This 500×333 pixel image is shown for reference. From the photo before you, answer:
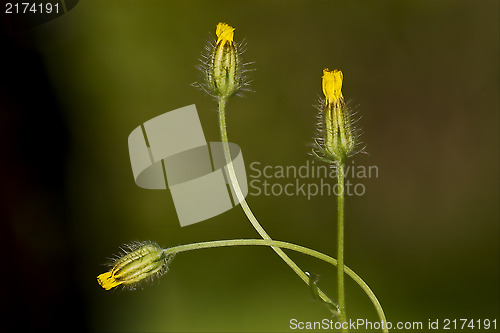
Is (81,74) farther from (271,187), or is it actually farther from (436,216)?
(436,216)

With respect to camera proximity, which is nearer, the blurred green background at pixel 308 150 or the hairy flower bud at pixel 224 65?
the hairy flower bud at pixel 224 65

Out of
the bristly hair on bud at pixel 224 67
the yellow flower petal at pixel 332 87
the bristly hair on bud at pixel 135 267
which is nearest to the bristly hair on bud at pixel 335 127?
the yellow flower petal at pixel 332 87

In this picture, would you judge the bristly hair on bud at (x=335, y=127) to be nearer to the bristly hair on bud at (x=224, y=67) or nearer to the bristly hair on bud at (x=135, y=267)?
the bristly hair on bud at (x=224, y=67)

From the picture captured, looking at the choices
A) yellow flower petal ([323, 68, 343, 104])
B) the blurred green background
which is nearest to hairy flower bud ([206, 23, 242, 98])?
yellow flower petal ([323, 68, 343, 104])

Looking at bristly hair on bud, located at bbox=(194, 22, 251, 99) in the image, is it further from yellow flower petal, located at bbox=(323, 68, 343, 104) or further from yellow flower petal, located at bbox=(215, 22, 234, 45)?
yellow flower petal, located at bbox=(323, 68, 343, 104)

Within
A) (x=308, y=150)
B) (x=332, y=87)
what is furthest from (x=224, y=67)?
(x=308, y=150)

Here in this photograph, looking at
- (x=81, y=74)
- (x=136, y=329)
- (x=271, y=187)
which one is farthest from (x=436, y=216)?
(x=81, y=74)
